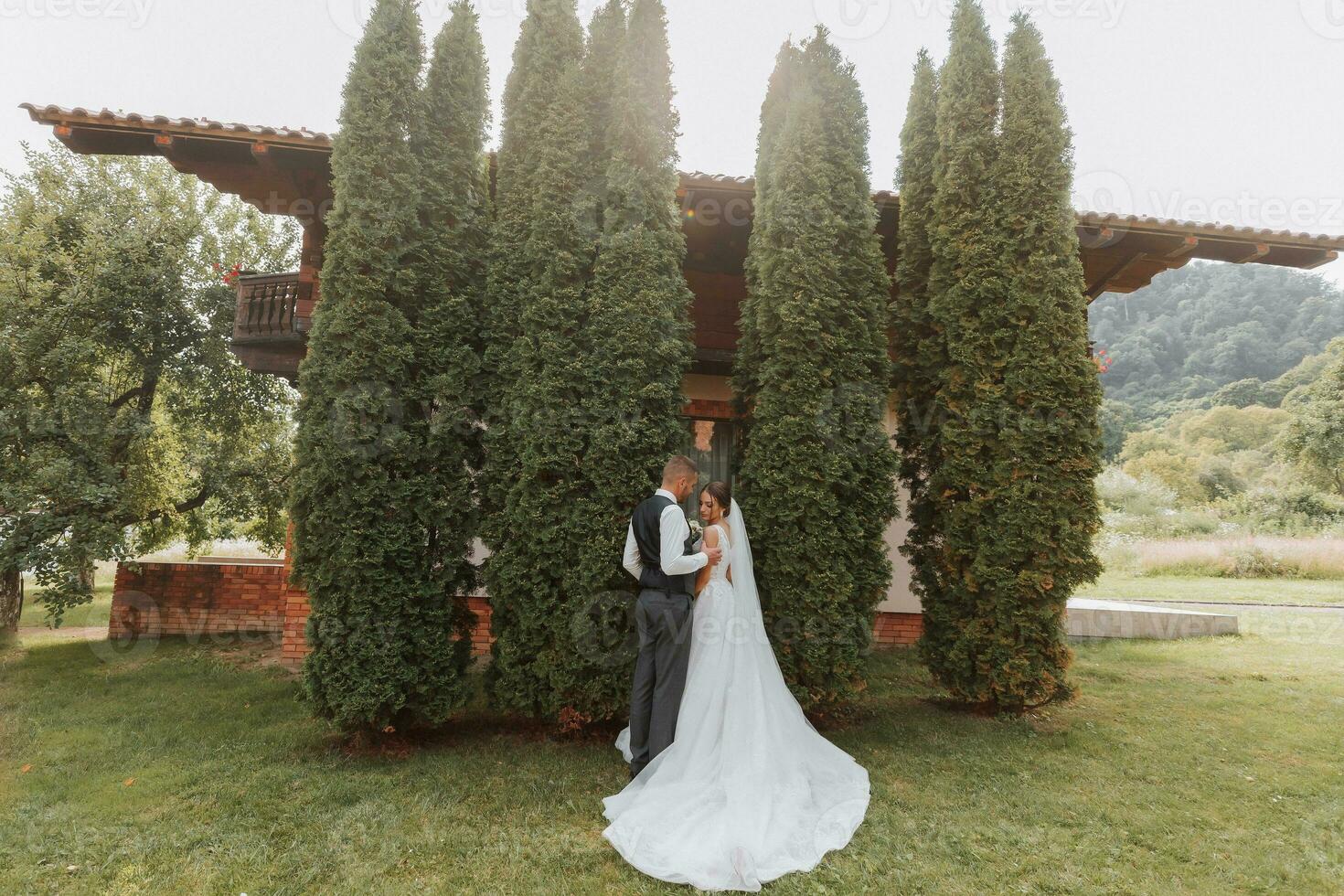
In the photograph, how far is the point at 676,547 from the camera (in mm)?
4145

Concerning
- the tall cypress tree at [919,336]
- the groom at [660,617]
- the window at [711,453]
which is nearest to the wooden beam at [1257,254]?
the tall cypress tree at [919,336]

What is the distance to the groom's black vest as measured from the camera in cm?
428

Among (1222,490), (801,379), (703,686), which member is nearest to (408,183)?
(801,379)

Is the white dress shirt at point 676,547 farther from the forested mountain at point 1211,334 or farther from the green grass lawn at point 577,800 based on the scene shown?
the forested mountain at point 1211,334

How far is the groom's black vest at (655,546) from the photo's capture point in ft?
14.0

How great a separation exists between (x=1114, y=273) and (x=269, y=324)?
1029 cm

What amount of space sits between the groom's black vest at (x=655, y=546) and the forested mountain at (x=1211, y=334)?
49.6 metres

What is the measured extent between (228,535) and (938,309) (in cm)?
1281

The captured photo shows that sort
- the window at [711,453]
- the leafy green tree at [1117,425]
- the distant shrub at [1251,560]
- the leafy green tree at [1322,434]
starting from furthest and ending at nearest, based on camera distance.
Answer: the leafy green tree at [1117,425] → the leafy green tree at [1322,434] → the distant shrub at [1251,560] → the window at [711,453]

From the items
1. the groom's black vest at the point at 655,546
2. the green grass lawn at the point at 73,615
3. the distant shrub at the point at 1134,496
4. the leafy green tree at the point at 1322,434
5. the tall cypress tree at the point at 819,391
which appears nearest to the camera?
the groom's black vest at the point at 655,546

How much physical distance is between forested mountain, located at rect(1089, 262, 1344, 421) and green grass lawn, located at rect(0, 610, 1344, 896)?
1872 inches

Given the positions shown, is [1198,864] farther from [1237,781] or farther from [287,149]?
[287,149]

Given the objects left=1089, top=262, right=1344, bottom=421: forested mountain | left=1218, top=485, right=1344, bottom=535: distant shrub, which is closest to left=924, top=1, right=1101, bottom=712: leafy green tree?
left=1218, top=485, right=1344, bottom=535: distant shrub

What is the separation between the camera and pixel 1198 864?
3.27 meters
